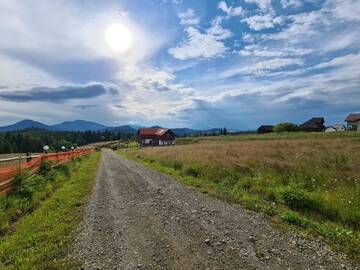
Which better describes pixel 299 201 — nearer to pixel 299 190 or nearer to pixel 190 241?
pixel 299 190

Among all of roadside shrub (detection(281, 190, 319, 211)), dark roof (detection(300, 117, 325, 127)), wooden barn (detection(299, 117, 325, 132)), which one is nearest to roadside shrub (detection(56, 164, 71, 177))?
roadside shrub (detection(281, 190, 319, 211))

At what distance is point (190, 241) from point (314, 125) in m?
118

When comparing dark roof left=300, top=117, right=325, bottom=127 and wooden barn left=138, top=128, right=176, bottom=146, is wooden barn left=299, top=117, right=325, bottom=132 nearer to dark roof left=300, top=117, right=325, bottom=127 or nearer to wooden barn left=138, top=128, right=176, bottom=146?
dark roof left=300, top=117, right=325, bottom=127

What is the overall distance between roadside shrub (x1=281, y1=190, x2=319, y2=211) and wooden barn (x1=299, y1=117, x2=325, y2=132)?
107224 mm

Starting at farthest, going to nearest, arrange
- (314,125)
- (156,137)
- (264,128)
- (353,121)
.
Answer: (264,128), (314,125), (156,137), (353,121)

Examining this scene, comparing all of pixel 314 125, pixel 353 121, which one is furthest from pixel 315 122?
pixel 353 121

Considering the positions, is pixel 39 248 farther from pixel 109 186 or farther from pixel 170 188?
pixel 109 186

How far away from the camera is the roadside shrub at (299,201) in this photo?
8.59 m

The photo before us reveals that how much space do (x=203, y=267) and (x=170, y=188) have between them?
740cm

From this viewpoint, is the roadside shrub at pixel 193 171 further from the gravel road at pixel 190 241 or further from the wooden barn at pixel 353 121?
the wooden barn at pixel 353 121

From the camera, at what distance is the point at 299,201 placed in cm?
882

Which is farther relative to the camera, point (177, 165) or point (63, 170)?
point (177, 165)

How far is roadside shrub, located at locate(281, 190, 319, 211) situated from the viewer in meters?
Answer: 8.59

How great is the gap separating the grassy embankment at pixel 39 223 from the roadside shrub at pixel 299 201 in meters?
6.60
